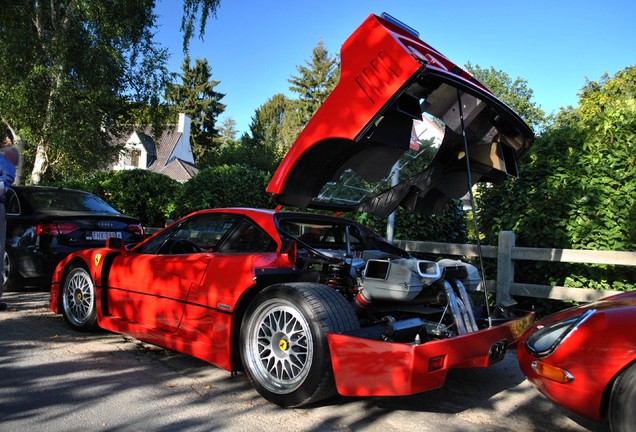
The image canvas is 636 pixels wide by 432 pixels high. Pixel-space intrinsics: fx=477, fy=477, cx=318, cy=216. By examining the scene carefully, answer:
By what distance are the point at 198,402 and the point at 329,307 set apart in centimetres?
118

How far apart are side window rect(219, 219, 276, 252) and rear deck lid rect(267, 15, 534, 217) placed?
13.1 inches

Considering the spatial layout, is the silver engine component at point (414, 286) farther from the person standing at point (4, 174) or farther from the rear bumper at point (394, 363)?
the person standing at point (4, 174)

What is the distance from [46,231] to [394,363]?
585 cm

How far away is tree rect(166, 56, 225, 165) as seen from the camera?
53094 mm

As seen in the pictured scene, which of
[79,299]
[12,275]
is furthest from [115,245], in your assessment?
[12,275]

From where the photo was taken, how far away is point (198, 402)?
3.37 meters

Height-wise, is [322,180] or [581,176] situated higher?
[581,176]

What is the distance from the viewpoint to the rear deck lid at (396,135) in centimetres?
309

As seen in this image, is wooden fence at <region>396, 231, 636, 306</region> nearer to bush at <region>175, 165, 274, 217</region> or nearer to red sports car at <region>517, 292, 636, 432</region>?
red sports car at <region>517, 292, 636, 432</region>

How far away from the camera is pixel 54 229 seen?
22.1 feet

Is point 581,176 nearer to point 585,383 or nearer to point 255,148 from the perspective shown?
point 585,383

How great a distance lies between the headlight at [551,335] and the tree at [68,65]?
12.5 m

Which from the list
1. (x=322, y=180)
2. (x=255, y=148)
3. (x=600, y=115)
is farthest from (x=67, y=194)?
(x=255, y=148)

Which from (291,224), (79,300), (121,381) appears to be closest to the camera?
(121,381)
